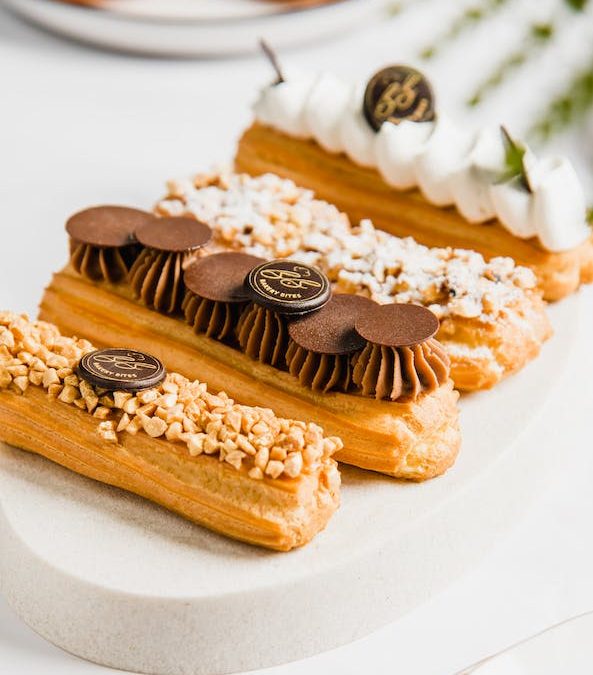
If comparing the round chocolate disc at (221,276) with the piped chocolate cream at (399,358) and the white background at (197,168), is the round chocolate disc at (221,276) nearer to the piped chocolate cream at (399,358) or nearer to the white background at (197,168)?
the piped chocolate cream at (399,358)

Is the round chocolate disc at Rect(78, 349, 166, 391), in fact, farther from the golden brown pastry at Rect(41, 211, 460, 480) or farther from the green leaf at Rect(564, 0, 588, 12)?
the green leaf at Rect(564, 0, 588, 12)

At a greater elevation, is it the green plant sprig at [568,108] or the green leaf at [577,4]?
the green leaf at [577,4]

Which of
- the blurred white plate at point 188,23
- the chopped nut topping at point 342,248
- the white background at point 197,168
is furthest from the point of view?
the blurred white plate at point 188,23

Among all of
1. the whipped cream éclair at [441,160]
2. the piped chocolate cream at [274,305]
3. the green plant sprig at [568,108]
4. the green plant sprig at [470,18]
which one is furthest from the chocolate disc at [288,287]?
the green plant sprig at [568,108]

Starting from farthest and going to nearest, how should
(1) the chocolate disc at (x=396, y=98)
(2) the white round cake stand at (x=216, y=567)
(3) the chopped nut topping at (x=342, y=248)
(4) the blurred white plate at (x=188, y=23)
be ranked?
(4) the blurred white plate at (x=188, y=23) → (1) the chocolate disc at (x=396, y=98) → (3) the chopped nut topping at (x=342, y=248) → (2) the white round cake stand at (x=216, y=567)

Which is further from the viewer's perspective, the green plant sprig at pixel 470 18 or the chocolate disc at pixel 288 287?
the chocolate disc at pixel 288 287

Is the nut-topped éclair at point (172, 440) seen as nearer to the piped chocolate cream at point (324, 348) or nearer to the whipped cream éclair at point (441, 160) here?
the piped chocolate cream at point (324, 348)

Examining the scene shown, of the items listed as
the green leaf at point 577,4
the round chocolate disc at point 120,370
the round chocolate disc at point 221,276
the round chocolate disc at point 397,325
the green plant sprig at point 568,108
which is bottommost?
the round chocolate disc at point 120,370

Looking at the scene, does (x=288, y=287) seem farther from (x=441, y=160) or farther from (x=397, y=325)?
(x=441, y=160)

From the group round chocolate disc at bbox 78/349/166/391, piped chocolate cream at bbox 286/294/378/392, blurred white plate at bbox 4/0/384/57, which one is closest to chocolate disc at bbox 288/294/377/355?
piped chocolate cream at bbox 286/294/378/392
